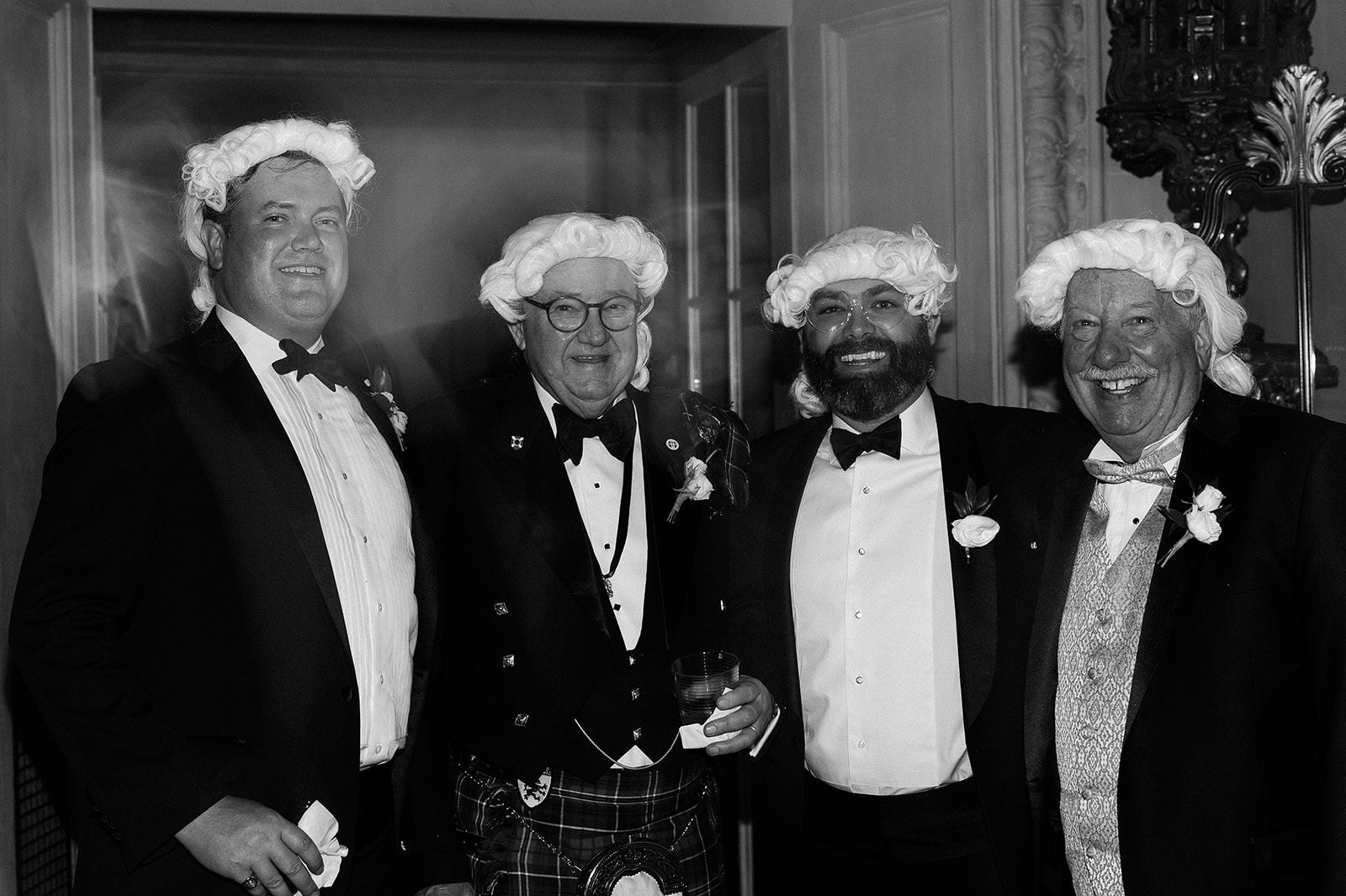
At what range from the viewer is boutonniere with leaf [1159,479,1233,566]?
97.8 inches

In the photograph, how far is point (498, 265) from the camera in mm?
3221

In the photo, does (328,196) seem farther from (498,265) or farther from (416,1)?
(416,1)

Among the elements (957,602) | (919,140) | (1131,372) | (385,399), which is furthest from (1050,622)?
(919,140)

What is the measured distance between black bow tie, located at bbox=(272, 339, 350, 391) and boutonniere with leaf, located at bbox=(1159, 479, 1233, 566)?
173 centimetres

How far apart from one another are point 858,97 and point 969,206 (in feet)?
1.98

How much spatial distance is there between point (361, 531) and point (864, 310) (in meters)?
1.46

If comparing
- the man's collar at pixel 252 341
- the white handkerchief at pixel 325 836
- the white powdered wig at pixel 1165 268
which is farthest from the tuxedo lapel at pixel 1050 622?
the man's collar at pixel 252 341

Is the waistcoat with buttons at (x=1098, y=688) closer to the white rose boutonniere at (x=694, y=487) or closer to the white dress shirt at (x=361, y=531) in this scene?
the white rose boutonniere at (x=694, y=487)

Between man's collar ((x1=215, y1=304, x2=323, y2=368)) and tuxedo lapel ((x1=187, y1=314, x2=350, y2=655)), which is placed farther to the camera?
man's collar ((x1=215, y1=304, x2=323, y2=368))

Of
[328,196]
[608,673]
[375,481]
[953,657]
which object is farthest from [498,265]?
[953,657]

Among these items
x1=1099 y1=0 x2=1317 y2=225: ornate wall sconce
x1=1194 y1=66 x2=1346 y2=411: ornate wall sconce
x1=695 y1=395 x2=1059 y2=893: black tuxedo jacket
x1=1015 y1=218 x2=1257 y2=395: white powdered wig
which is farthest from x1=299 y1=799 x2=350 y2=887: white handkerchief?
x1=1099 y1=0 x2=1317 y2=225: ornate wall sconce

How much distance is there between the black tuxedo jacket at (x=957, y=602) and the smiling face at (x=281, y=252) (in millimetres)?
1108

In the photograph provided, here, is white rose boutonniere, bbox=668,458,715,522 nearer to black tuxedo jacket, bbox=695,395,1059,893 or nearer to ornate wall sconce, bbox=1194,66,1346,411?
black tuxedo jacket, bbox=695,395,1059,893

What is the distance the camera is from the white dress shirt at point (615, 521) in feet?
9.89
